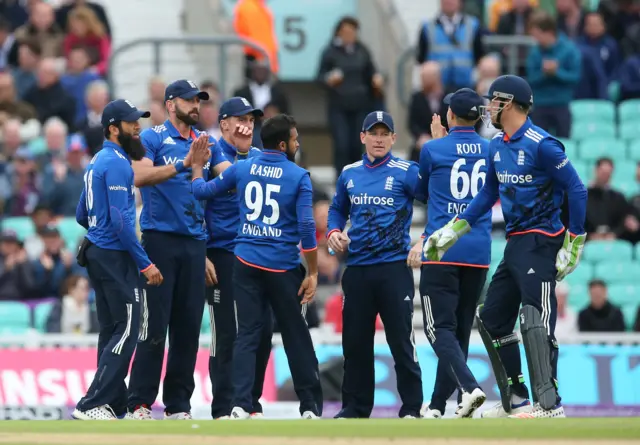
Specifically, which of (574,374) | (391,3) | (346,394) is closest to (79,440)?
(346,394)

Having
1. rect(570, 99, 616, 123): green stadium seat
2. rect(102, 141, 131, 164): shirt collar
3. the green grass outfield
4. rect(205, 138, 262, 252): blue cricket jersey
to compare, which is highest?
rect(570, 99, 616, 123): green stadium seat

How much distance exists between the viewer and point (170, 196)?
12094 millimetres

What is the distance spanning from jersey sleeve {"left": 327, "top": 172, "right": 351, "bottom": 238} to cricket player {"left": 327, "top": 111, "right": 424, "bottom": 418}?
0.20 ft

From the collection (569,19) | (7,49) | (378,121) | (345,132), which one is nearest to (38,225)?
(7,49)

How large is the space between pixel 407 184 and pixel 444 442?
2921 mm

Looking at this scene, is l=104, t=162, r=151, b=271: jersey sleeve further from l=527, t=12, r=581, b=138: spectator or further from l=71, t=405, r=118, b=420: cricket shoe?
l=527, t=12, r=581, b=138: spectator

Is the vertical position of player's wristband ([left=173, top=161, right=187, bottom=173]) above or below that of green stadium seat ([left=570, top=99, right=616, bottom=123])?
below

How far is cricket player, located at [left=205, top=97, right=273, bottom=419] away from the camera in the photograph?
12.5 m

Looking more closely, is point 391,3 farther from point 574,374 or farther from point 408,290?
point 408,290

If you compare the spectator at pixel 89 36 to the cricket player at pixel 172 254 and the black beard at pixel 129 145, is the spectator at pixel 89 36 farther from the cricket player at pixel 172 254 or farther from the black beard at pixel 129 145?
the black beard at pixel 129 145

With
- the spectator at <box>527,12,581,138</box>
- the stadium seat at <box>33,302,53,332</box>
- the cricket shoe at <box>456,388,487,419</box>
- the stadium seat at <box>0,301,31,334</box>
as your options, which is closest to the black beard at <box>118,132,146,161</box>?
the cricket shoe at <box>456,388,487,419</box>

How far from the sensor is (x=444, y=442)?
9617 millimetres

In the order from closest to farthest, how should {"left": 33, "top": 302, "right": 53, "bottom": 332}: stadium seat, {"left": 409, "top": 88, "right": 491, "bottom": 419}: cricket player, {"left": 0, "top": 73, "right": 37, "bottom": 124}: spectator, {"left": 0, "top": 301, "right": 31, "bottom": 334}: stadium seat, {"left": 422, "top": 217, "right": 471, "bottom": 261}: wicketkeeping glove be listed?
{"left": 422, "top": 217, "right": 471, "bottom": 261}: wicketkeeping glove → {"left": 409, "top": 88, "right": 491, "bottom": 419}: cricket player → {"left": 33, "top": 302, "right": 53, "bottom": 332}: stadium seat → {"left": 0, "top": 301, "right": 31, "bottom": 334}: stadium seat → {"left": 0, "top": 73, "right": 37, "bottom": 124}: spectator

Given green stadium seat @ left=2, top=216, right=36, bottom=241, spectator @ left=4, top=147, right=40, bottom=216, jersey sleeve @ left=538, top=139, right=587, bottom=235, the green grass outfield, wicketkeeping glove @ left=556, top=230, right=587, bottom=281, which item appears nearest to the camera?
the green grass outfield
